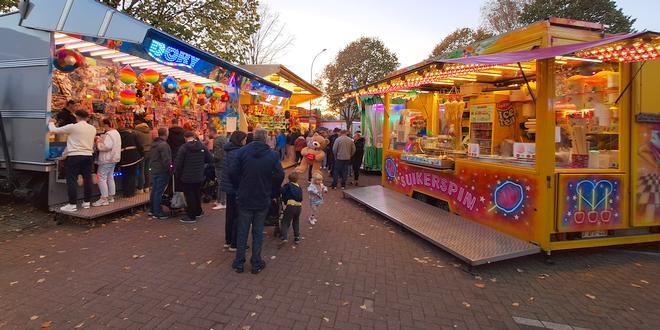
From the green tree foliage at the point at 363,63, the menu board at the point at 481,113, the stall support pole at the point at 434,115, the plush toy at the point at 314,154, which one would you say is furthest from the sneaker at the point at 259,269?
the green tree foliage at the point at 363,63

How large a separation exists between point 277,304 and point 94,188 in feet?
17.4

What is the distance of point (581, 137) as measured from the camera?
5.49m

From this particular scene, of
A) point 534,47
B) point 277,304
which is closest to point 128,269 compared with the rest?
point 277,304

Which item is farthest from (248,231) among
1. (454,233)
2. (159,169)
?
(159,169)

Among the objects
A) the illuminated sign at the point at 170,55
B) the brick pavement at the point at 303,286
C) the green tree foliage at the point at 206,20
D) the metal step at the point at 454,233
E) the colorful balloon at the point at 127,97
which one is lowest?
the brick pavement at the point at 303,286

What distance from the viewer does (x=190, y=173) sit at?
6.29m

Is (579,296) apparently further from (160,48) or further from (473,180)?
(160,48)

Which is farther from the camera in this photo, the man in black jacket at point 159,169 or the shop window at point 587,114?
the man in black jacket at point 159,169

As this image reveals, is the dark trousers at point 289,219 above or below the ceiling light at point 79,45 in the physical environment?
below

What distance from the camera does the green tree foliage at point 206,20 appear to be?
13703mm

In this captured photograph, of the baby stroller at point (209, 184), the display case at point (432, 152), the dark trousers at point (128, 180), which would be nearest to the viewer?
the display case at point (432, 152)

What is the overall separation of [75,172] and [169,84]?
3.38m

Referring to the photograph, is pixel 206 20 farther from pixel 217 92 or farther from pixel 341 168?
pixel 341 168

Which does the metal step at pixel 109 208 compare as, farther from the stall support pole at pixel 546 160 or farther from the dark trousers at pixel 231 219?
the stall support pole at pixel 546 160
